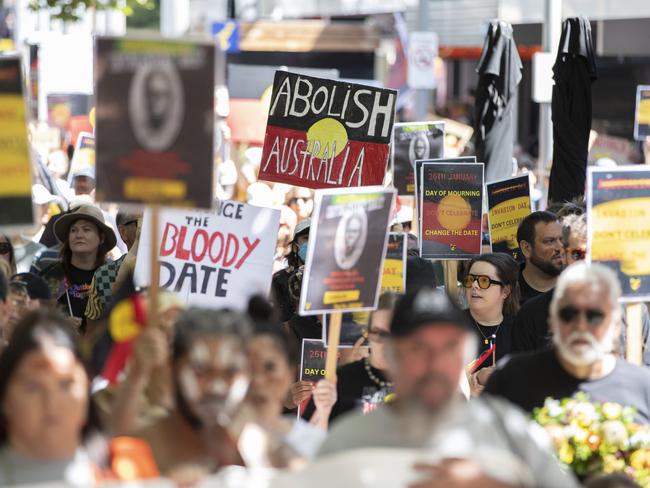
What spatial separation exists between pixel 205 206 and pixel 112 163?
0.37 metres

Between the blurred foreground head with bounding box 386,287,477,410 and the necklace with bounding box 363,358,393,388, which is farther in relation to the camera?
the necklace with bounding box 363,358,393,388

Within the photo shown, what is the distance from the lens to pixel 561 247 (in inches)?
333

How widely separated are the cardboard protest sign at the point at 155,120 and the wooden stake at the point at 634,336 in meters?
2.12

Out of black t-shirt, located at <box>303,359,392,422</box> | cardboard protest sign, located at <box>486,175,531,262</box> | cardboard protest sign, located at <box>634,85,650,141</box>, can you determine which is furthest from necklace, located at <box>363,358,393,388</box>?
cardboard protest sign, located at <box>634,85,650,141</box>

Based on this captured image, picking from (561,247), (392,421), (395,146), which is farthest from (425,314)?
(395,146)

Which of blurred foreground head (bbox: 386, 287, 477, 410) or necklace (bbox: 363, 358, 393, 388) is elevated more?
blurred foreground head (bbox: 386, 287, 477, 410)

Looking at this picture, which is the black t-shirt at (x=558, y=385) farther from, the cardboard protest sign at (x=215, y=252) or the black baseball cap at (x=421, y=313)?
the cardboard protest sign at (x=215, y=252)

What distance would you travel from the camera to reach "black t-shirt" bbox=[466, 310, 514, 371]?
740 cm

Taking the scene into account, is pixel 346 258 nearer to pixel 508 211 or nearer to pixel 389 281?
pixel 389 281

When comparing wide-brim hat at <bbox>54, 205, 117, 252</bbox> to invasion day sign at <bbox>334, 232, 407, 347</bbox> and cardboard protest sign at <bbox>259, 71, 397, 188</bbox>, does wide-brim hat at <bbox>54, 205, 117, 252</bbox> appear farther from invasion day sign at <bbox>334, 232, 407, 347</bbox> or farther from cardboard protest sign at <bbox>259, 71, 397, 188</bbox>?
invasion day sign at <bbox>334, 232, 407, 347</bbox>

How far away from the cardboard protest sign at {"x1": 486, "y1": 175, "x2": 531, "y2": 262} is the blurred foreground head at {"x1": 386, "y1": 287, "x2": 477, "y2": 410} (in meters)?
6.00

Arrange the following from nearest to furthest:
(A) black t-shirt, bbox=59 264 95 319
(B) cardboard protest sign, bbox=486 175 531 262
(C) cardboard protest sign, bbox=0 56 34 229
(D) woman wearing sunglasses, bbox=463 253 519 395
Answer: (C) cardboard protest sign, bbox=0 56 34 229
(D) woman wearing sunglasses, bbox=463 253 519 395
(A) black t-shirt, bbox=59 264 95 319
(B) cardboard protest sign, bbox=486 175 531 262

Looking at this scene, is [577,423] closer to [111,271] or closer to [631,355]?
[631,355]

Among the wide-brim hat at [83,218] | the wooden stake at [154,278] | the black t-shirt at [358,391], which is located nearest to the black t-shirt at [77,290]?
the wide-brim hat at [83,218]
